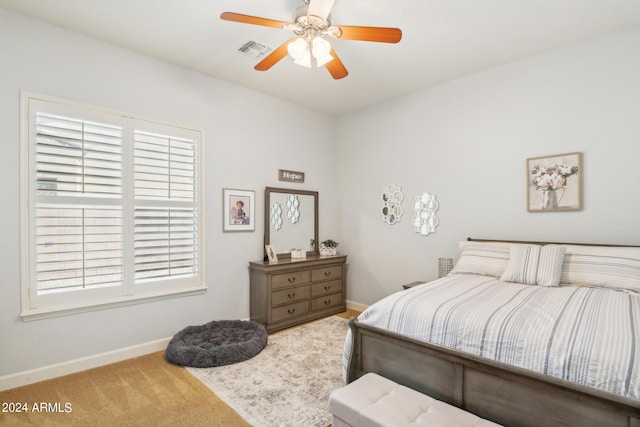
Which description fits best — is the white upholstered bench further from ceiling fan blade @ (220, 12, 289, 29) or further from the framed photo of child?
the framed photo of child

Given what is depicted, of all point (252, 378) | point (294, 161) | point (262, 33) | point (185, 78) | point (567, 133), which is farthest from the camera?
point (294, 161)

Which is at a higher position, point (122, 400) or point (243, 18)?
point (243, 18)

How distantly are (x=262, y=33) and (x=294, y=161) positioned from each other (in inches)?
72.5

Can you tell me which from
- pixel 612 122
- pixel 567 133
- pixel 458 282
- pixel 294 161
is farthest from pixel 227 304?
pixel 612 122

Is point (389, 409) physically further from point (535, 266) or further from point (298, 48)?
point (298, 48)

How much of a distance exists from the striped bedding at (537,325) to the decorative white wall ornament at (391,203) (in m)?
1.79

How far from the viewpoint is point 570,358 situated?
1.39 metres

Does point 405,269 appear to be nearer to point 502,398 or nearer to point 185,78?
point 502,398

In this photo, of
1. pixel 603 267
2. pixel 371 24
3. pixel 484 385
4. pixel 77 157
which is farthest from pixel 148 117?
pixel 603 267

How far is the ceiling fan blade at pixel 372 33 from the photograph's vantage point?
1.99 metres

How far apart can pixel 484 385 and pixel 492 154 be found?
2505mm

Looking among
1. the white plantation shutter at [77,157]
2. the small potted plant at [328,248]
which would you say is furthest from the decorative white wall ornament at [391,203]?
the white plantation shutter at [77,157]

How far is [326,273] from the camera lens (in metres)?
4.21

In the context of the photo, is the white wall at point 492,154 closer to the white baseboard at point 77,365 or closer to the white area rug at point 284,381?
the white area rug at point 284,381
